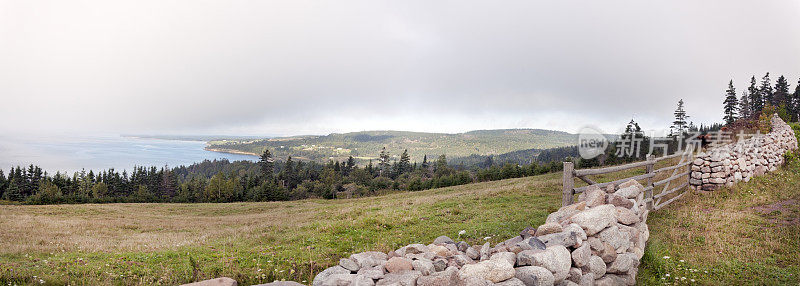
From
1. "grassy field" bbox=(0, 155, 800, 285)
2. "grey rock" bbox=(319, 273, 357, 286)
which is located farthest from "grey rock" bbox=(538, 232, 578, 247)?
"grey rock" bbox=(319, 273, 357, 286)

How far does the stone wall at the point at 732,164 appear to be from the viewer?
12531 millimetres

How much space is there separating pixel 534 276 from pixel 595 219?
2.59 metres

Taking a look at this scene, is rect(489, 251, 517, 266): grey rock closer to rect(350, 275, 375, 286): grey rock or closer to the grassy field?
rect(350, 275, 375, 286): grey rock

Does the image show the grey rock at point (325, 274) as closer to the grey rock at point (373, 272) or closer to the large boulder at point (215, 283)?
the grey rock at point (373, 272)

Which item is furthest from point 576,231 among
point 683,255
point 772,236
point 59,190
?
point 59,190

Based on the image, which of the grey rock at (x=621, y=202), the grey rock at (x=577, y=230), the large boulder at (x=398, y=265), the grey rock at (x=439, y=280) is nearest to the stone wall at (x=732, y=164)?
the grey rock at (x=621, y=202)

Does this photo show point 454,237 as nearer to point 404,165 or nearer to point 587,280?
point 587,280

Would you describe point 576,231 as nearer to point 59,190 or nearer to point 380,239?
point 380,239

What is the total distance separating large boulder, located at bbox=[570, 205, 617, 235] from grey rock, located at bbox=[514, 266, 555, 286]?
195 cm

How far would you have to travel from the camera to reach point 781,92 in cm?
6278

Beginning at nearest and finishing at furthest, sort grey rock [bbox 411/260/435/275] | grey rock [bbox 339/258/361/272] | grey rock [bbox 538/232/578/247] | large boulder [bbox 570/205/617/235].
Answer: grey rock [bbox 411/260/435/275] < grey rock [bbox 339/258/361/272] < grey rock [bbox 538/232/578/247] < large boulder [bbox 570/205/617/235]

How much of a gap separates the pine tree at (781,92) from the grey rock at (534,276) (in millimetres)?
91355

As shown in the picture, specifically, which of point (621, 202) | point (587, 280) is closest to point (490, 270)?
point (587, 280)

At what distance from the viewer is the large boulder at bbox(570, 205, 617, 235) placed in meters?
5.46
